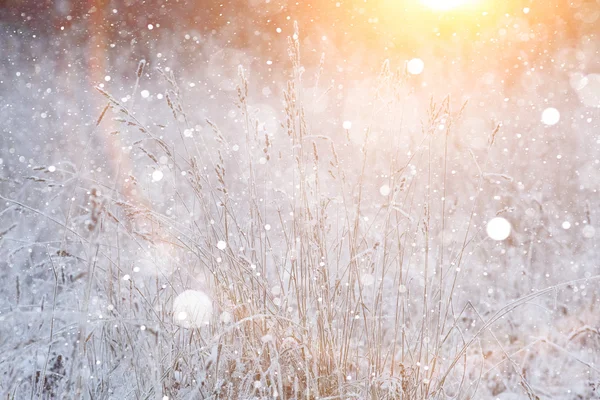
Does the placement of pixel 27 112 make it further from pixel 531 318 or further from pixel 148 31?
pixel 531 318

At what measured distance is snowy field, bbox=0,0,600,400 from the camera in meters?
1.36

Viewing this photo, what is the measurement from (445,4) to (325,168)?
2.28m

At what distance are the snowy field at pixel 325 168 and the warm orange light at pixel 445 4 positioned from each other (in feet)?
0.07

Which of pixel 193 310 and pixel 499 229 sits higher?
pixel 499 229

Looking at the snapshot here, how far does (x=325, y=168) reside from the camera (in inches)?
174

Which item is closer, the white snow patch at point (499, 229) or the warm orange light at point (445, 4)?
the white snow patch at point (499, 229)

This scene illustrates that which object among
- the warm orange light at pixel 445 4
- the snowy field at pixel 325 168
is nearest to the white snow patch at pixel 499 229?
the snowy field at pixel 325 168

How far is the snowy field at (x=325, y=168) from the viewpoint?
1.36 metres

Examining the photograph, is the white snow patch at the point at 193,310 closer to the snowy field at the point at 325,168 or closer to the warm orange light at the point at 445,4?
the snowy field at the point at 325,168

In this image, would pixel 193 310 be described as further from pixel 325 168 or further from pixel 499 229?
pixel 325 168

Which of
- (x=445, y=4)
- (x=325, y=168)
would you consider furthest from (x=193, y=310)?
(x=445, y=4)

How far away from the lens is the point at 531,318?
276 cm

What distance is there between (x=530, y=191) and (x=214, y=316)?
2.92 metres

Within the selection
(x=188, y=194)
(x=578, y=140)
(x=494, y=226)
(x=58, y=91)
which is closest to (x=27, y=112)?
(x=58, y=91)
